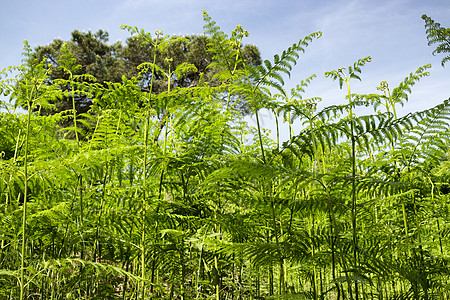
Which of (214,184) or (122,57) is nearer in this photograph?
(214,184)

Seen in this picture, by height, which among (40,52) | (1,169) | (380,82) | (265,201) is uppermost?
(40,52)

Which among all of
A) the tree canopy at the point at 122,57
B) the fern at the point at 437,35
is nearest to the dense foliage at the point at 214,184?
the fern at the point at 437,35

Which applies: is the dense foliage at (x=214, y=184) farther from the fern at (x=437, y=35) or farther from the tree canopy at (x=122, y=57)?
the tree canopy at (x=122, y=57)

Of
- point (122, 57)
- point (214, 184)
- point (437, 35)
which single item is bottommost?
point (214, 184)

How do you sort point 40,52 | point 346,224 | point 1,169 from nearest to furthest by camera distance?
point 1,169, point 346,224, point 40,52

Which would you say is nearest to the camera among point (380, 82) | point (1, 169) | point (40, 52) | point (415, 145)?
point (1, 169)

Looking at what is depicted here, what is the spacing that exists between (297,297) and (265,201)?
0.45 meters

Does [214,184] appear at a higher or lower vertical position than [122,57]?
lower

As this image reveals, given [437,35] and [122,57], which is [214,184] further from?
[122,57]

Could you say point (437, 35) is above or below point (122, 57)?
below

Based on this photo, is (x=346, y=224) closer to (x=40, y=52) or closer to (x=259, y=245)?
(x=259, y=245)

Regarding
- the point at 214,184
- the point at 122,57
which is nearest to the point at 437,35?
the point at 214,184

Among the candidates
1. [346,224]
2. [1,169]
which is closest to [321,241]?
[346,224]

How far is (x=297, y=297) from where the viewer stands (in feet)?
4.32
